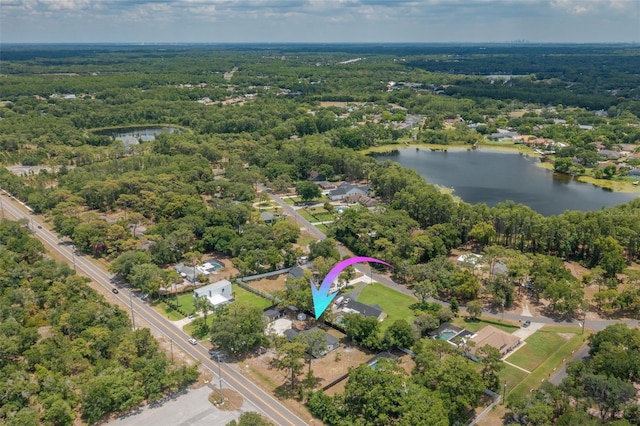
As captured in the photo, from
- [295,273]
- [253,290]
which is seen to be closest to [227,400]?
[253,290]

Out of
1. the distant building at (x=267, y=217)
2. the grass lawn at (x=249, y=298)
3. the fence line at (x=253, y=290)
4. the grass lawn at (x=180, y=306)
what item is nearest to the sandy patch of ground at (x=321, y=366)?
the grass lawn at (x=249, y=298)

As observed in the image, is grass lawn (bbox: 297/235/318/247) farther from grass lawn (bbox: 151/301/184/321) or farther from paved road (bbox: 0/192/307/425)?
paved road (bbox: 0/192/307/425)

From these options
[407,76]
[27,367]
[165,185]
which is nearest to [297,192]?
[165,185]

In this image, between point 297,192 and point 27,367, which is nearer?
point 27,367

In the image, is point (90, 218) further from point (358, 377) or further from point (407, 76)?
point (407, 76)

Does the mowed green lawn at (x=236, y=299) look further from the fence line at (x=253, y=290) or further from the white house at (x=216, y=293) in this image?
the white house at (x=216, y=293)
